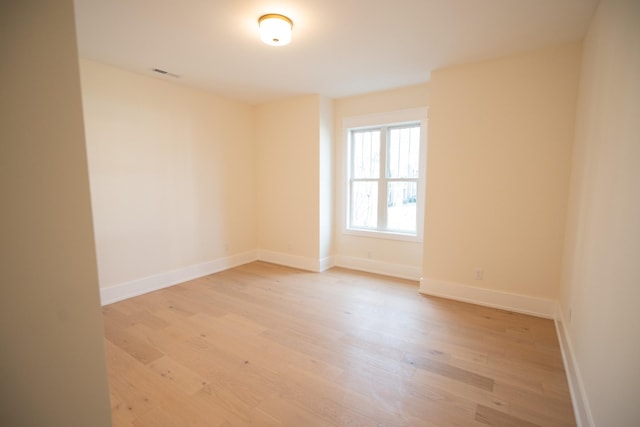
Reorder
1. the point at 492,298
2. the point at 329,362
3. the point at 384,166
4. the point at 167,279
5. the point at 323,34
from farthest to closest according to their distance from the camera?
1. the point at 384,166
2. the point at 167,279
3. the point at 492,298
4. the point at 323,34
5. the point at 329,362

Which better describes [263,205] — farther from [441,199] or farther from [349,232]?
[441,199]

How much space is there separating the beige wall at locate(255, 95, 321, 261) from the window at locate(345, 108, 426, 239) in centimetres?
59

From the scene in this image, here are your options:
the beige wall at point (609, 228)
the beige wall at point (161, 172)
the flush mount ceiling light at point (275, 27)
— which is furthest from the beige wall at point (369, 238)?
the flush mount ceiling light at point (275, 27)

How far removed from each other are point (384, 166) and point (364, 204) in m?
0.68

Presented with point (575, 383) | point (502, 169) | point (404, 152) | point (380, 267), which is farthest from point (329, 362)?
point (404, 152)

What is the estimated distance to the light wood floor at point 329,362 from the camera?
1747 millimetres

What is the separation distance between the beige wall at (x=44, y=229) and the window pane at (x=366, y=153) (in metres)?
3.84

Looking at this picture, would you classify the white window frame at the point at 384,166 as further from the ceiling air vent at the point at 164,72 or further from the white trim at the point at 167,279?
the ceiling air vent at the point at 164,72

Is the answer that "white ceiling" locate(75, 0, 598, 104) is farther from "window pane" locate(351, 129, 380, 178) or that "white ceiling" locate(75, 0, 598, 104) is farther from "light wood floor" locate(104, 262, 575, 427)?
"light wood floor" locate(104, 262, 575, 427)

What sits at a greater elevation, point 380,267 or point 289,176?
point 289,176

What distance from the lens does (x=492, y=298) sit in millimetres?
3189

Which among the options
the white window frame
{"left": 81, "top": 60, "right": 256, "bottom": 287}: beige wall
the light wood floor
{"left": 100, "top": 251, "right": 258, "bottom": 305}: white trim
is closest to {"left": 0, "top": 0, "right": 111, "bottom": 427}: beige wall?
the light wood floor

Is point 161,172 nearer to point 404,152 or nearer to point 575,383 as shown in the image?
point 404,152

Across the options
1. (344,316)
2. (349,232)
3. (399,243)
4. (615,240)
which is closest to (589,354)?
(615,240)
